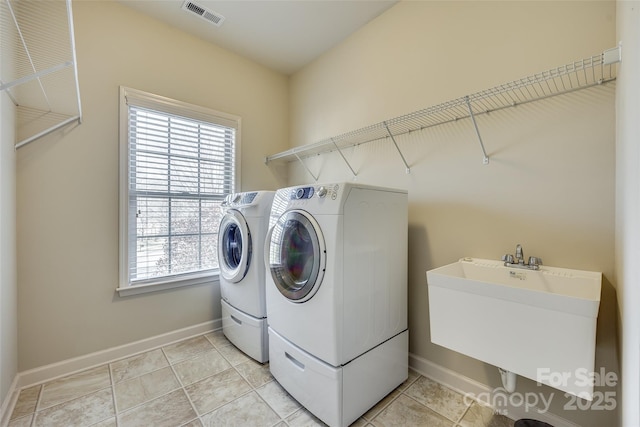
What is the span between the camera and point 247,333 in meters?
2.02

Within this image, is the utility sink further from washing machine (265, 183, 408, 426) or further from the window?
the window

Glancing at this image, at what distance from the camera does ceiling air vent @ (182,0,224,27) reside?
2047 millimetres

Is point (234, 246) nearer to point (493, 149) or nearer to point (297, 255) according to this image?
point (297, 255)

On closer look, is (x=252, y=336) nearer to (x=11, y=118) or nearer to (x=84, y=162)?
(x=84, y=162)

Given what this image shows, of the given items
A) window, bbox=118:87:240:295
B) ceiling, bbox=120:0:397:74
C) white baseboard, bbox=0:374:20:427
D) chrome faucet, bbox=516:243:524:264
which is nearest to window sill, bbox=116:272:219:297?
window, bbox=118:87:240:295

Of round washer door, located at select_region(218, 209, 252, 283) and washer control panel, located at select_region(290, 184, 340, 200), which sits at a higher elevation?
washer control panel, located at select_region(290, 184, 340, 200)

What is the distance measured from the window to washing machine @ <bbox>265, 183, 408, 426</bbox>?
1105 millimetres

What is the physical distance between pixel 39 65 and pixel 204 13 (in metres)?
1.22

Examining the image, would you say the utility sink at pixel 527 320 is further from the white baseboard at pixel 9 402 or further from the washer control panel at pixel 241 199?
the white baseboard at pixel 9 402

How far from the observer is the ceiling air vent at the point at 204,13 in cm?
205

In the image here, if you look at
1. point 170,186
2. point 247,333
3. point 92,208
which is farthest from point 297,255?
point 92,208

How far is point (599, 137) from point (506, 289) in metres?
0.86

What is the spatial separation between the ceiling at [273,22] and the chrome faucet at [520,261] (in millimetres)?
2036

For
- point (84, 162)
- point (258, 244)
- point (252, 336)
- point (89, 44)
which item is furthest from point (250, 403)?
point (89, 44)
